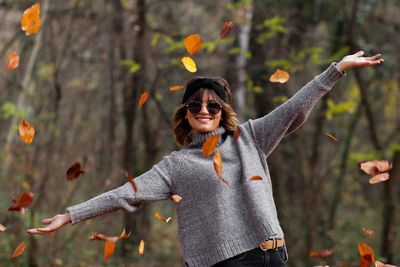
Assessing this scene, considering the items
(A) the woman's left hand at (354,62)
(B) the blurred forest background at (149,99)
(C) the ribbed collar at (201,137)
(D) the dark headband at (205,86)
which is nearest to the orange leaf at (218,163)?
(C) the ribbed collar at (201,137)

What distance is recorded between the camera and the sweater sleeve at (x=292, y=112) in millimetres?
2535

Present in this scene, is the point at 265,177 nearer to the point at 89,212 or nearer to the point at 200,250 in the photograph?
the point at 200,250

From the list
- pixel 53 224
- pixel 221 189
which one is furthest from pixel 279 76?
pixel 53 224

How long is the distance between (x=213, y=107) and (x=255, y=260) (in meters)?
0.90

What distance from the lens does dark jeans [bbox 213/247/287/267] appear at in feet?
7.92

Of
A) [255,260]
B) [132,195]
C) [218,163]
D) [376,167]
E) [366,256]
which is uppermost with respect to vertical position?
[218,163]

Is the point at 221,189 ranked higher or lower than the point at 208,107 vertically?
lower

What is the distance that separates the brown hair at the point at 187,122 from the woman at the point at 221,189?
0.04ft

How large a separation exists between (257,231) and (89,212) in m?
0.91

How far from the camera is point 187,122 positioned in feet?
9.50

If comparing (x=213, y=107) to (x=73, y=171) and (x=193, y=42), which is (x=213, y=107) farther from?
(x=73, y=171)

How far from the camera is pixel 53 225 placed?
7.91 feet

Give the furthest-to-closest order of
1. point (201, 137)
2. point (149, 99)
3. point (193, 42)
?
point (149, 99) → point (193, 42) → point (201, 137)

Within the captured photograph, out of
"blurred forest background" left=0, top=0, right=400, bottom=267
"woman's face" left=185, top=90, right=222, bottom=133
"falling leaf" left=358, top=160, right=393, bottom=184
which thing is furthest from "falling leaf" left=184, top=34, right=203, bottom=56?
"blurred forest background" left=0, top=0, right=400, bottom=267
